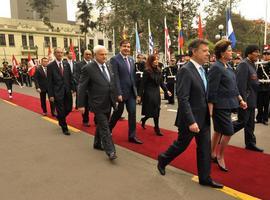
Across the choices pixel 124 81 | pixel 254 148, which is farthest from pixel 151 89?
pixel 254 148

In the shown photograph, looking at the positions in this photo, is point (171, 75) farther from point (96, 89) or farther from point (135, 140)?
point (96, 89)

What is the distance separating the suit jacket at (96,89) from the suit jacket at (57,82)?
1.94 m

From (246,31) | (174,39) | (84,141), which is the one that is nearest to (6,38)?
(174,39)

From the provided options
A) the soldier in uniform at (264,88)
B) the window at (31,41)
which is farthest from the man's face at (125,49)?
the window at (31,41)

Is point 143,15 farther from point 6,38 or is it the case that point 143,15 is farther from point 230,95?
point 6,38

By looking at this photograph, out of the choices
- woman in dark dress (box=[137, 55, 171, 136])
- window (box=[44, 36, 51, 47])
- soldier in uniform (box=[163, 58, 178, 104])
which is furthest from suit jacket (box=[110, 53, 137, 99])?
window (box=[44, 36, 51, 47])

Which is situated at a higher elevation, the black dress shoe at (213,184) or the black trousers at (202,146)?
the black trousers at (202,146)

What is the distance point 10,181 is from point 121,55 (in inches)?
114

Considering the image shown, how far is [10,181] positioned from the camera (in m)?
4.23

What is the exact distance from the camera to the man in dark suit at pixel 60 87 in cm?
691

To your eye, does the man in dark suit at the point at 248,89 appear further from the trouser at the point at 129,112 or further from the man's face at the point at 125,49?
the man's face at the point at 125,49

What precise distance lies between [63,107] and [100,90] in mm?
2111

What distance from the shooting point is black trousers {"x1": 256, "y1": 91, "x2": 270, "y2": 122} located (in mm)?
7688

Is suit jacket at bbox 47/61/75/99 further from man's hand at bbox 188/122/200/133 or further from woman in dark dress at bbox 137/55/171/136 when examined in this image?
man's hand at bbox 188/122/200/133
